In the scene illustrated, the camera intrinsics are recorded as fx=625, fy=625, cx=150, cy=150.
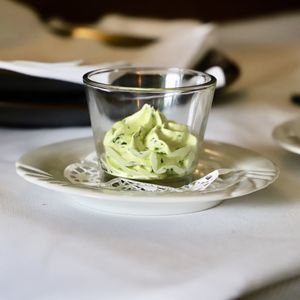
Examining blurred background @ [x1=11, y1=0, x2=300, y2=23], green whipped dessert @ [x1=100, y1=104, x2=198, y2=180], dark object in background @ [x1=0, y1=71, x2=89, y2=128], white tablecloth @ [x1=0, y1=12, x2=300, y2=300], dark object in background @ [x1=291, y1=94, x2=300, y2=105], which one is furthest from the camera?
blurred background @ [x1=11, y1=0, x2=300, y2=23]

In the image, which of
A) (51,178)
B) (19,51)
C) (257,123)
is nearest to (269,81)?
(257,123)

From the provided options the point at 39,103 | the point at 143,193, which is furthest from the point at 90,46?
the point at 143,193

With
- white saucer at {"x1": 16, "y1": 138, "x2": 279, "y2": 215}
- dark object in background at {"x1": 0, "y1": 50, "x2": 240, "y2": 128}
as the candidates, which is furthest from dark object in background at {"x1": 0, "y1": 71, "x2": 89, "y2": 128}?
white saucer at {"x1": 16, "y1": 138, "x2": 279, "y2": 215}

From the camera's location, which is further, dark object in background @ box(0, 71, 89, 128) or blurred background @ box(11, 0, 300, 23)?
blurred background @ box(11, 0, 300, 23)

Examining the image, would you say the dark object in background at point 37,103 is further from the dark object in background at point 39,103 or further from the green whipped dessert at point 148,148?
the green whipped dessert at point 148,148

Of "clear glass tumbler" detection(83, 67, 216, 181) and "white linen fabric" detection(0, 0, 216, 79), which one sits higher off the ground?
"clear glass tumbler" detection(83, 67, 216, 181)

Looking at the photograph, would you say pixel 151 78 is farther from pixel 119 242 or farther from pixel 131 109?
pixel 119 242

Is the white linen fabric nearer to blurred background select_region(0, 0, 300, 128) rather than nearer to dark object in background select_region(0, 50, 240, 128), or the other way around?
blurred background select_region(0, 0, 300, 128)
